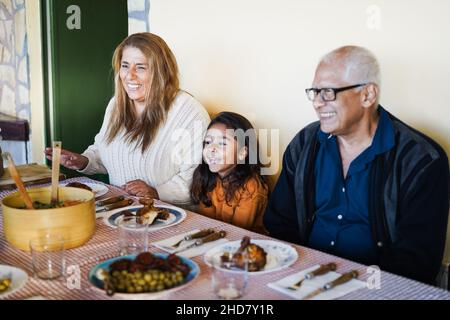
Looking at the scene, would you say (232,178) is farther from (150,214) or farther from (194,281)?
(194,281)

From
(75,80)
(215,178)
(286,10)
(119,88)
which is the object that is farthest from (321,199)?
(75,80)

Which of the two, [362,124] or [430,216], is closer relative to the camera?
[430,216]

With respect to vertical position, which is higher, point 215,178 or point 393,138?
point 393,138

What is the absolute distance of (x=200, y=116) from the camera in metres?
2.80

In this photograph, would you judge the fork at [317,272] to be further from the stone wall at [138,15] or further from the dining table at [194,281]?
the stone wall at [138,15]

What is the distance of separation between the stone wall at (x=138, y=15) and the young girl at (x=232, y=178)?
1582 millimetres

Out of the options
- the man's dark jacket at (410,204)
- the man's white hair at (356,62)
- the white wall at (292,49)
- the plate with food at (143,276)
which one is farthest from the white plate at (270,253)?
the white wall at (292,49)

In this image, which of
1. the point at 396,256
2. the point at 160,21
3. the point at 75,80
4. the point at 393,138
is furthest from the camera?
the point at 75,80

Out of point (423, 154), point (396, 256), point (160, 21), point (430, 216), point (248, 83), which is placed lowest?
point (396, 256)

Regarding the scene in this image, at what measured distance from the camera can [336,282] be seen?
1.36 metres

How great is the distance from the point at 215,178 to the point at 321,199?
652 millimetres

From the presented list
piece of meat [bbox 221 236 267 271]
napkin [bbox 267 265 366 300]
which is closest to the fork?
napkin [bbox 267 265 366 300]

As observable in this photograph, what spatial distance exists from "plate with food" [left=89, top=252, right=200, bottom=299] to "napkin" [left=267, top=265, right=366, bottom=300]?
24cm
